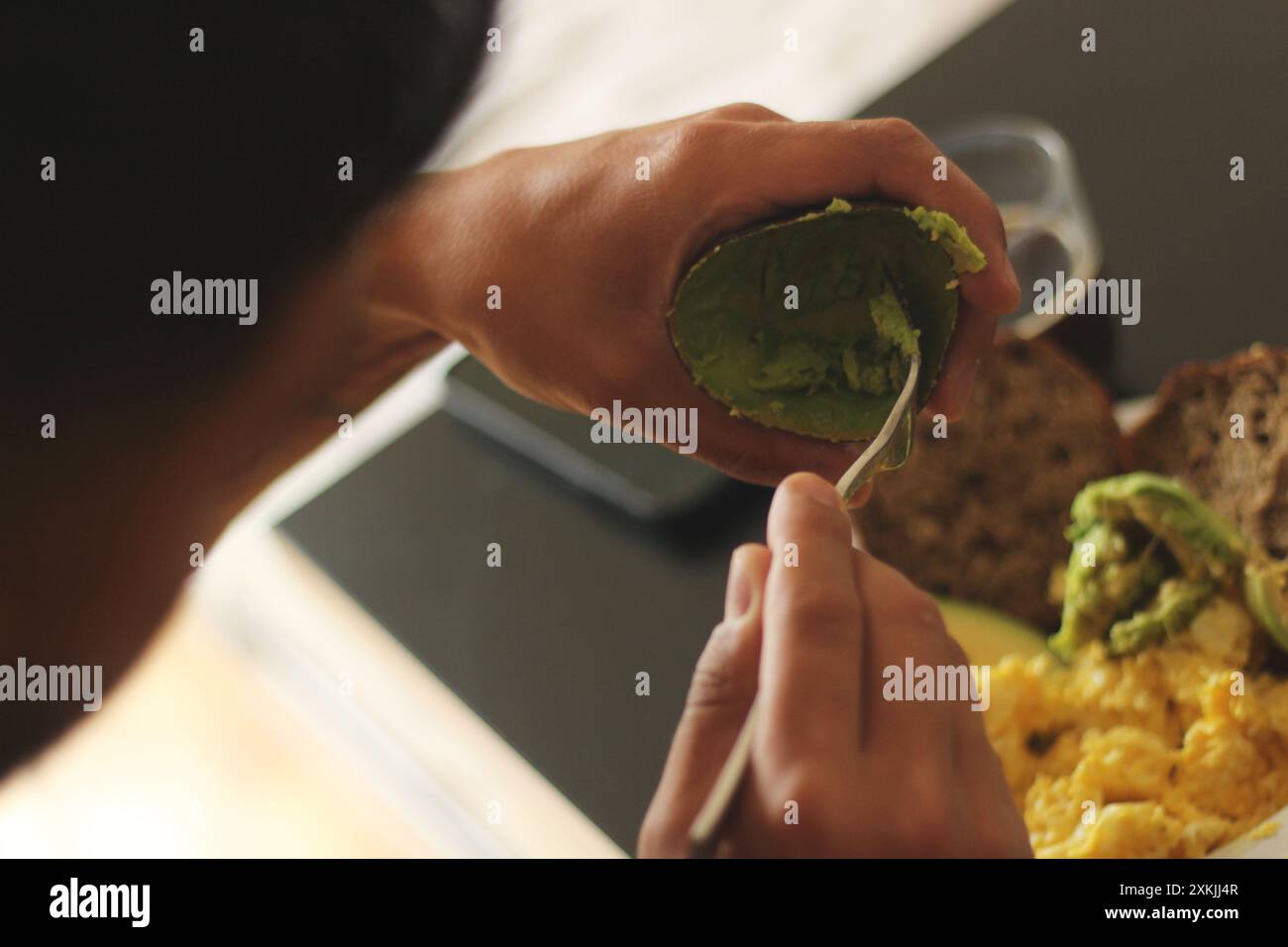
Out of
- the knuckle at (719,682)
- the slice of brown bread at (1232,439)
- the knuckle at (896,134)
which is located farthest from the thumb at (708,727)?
the slice of brown bread at (1232,439)

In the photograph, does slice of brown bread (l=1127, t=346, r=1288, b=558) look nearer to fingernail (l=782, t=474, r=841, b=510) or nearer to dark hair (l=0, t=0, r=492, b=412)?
fingernail (l=782, t=474, r=841, b=510)

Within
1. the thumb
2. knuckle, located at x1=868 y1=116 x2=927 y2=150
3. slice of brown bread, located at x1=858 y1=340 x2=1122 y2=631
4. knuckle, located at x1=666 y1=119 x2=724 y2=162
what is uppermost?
knuckle, located at x1=666 y1=119 x2=724 y2=162

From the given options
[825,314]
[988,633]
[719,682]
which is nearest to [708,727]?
[719,682]

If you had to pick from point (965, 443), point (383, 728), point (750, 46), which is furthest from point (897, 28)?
point (383, 728)

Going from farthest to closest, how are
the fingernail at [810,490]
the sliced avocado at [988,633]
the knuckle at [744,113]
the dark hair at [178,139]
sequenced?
1. the sliced avocado at [988,633]
2. the knuckle at [744,113]
3. the fingernail at [810,490]
4. the dark hair at [178,139]

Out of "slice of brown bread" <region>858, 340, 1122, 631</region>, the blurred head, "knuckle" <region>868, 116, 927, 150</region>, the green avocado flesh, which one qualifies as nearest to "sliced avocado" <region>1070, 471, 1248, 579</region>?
the green avocado flesh

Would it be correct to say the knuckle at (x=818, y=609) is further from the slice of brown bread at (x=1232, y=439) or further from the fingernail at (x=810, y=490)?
the slice of brown bread at (x=1232, y=439)

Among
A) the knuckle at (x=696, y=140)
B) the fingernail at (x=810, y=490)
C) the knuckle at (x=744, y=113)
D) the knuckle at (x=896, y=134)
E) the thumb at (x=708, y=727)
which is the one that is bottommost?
the thumb at (x=708, y=727)

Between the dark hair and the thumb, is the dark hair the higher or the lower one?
the higher one
